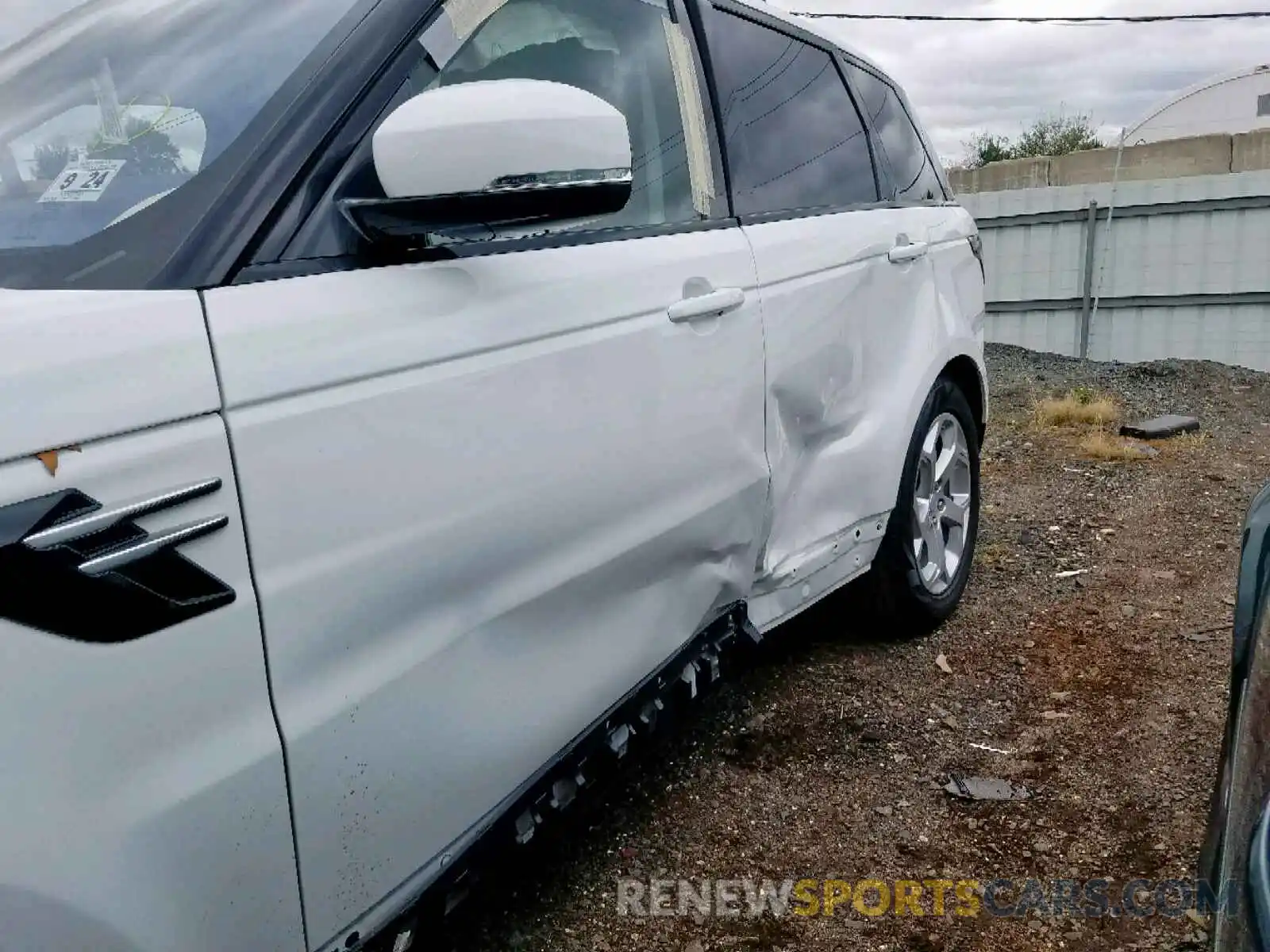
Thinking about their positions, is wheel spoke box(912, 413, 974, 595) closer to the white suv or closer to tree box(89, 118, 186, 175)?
the white suv

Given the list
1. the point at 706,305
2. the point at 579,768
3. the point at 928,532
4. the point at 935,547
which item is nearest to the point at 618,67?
the point at 706,305

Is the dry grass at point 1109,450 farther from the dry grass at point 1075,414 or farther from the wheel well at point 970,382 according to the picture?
the wheel well at point 970,382

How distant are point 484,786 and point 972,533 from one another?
8.42 ft

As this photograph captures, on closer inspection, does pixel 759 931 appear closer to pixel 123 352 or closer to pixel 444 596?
pixel 444 596

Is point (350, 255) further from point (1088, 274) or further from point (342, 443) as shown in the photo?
point (1088, 274)

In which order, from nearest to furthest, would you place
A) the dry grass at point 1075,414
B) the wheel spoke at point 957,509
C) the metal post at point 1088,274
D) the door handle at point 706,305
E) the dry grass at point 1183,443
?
the door handle at point 706,305, the wheel spoke at point 957,509, the dry grass at point 1183,443, the dry grass at point 1075,414, the metal post at point 1088,274

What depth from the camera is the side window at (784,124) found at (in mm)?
2541

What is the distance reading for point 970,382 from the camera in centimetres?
369

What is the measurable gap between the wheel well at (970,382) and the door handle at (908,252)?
38 cm

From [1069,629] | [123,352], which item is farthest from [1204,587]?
[123,352]

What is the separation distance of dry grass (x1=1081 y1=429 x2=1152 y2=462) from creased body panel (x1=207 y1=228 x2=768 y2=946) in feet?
16.4

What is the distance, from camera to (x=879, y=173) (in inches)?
130

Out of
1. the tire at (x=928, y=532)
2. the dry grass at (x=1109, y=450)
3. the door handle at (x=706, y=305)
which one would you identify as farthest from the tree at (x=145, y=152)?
the dry grass at (x=1109, y=450)

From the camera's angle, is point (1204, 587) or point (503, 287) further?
point (1204, 587)
